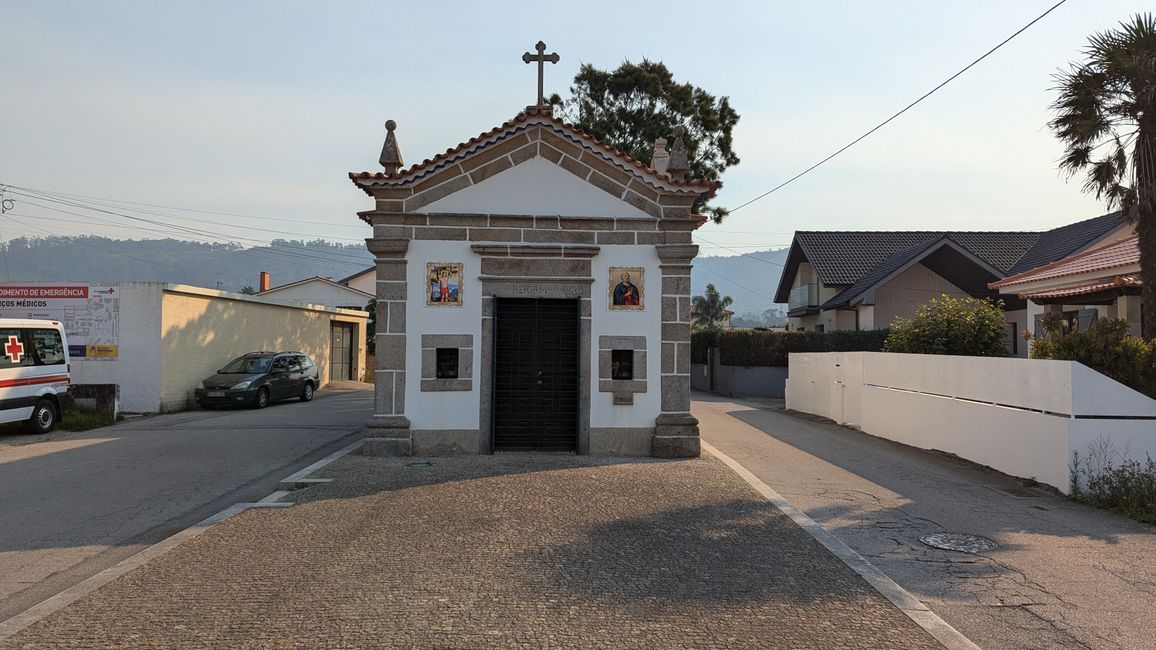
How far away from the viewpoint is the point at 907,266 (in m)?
30.4

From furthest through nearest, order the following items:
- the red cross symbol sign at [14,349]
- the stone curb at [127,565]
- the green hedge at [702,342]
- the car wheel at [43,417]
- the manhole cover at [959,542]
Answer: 1. the green hedge at [702,342]
2. the car wheel at [43,417]
3. the red cross symbol sign at [14,349]
4. the manhole cover at [959,542]
5. the stone curb at [127,565]

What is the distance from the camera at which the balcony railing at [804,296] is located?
3703cm

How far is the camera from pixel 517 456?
11406 millimetres

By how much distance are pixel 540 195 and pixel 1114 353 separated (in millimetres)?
8189

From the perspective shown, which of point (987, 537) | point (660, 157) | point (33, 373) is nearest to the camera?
point (987, 537)

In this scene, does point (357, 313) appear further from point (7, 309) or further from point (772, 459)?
point (772, 459)

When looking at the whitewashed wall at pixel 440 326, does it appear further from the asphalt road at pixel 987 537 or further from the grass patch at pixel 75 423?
the grass patch at pixel 75 423

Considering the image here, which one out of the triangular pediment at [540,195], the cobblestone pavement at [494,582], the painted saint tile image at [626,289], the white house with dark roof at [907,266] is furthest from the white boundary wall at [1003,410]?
the white house with dark roof at [907,266]

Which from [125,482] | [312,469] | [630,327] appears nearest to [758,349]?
[630,327]

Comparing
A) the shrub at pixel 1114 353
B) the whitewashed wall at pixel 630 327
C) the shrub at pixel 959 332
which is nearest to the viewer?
the shrub at pixel 1114 353

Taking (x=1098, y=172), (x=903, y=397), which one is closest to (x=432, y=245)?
(x=903, y=397)

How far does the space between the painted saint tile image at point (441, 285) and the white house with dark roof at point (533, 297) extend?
0.02 metres

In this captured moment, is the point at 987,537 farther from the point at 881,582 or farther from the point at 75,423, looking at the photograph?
the point at 75,423

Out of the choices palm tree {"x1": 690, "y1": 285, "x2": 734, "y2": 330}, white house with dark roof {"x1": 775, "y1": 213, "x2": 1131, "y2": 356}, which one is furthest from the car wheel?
palm tree {"x1": 690, "y1": 285, "x2": 734, "y2": 330}
